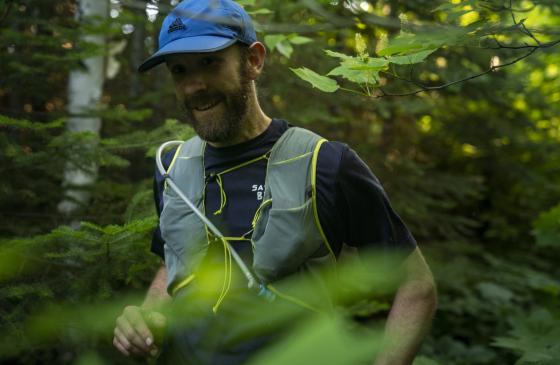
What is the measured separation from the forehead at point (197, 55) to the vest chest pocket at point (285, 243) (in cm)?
71

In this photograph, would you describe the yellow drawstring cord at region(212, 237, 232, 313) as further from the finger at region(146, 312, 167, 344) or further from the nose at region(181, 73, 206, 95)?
the nose at region(181, 73, 206, 95)

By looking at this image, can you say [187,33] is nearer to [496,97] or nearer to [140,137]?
[140,137]

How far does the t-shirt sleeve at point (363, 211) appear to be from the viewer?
217 cm

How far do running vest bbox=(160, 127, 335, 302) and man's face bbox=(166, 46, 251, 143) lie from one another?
21 centimetres

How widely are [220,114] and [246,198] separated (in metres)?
0.38

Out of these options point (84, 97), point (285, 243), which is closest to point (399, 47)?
point (285, 243)

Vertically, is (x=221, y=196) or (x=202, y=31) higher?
(x=202, y=31)

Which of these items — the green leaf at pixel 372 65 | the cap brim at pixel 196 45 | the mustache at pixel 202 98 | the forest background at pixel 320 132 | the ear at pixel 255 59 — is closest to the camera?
the green leaf at pixel 372 65

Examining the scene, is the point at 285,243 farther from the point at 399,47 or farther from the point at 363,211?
the point at 399,47

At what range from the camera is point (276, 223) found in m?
2.09

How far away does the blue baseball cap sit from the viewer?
226 centimetres

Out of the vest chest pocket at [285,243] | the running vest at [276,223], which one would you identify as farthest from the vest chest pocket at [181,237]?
the vest chest pocket at [285,243]

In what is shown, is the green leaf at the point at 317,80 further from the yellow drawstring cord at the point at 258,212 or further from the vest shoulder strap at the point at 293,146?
the yellow drawstring cord at the point at 258,212

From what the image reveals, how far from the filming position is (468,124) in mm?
7508
